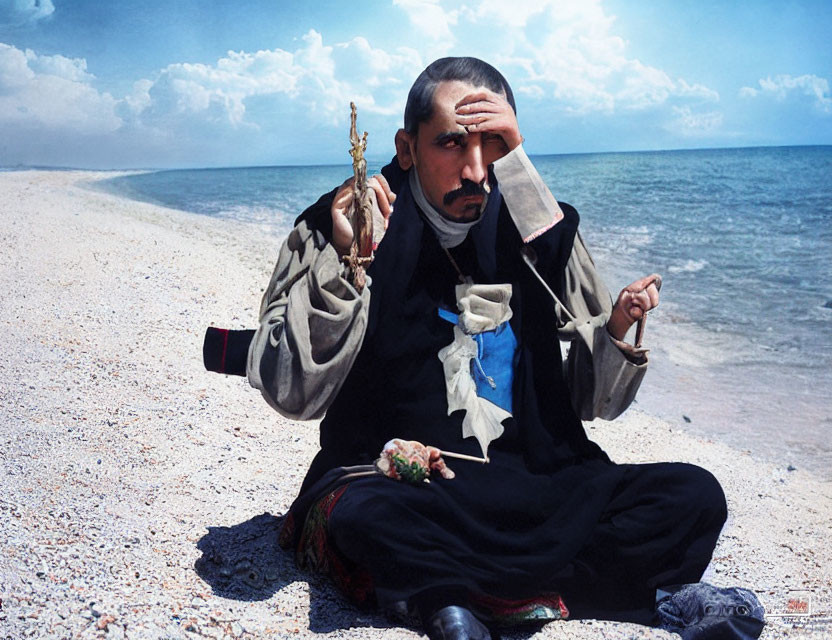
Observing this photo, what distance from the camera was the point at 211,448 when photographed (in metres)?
3.59

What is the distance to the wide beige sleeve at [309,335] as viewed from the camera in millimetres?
2227

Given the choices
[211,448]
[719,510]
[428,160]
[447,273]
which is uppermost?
[428,160]

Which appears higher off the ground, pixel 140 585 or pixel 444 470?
pixel 444 470

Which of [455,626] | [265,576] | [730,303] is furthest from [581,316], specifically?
[730,303]

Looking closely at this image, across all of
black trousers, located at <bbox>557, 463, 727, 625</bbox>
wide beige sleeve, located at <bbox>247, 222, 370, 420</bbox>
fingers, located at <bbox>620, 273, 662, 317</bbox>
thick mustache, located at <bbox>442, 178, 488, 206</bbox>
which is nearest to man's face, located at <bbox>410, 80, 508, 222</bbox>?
thick mustache, located at <bbox>442, 178, 488, 206</bbox>

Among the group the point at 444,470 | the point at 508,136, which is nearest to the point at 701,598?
the point at 444,470

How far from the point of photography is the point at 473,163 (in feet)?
7.55

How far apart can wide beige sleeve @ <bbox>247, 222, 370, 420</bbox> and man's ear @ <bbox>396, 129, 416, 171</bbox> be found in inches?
13.8

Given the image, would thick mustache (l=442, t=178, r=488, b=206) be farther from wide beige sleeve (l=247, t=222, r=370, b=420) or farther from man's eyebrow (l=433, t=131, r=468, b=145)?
wide beige sleeve (l=247, t=222, r=370, b=420)

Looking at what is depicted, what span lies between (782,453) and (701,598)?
10.4ft

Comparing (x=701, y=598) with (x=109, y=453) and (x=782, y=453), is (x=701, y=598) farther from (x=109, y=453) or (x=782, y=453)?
(x=782, y=453)

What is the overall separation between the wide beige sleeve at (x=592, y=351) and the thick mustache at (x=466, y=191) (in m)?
0.38

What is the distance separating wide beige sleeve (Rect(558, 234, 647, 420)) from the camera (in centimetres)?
243

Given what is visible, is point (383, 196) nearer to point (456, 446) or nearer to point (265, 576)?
point (456, 446)
